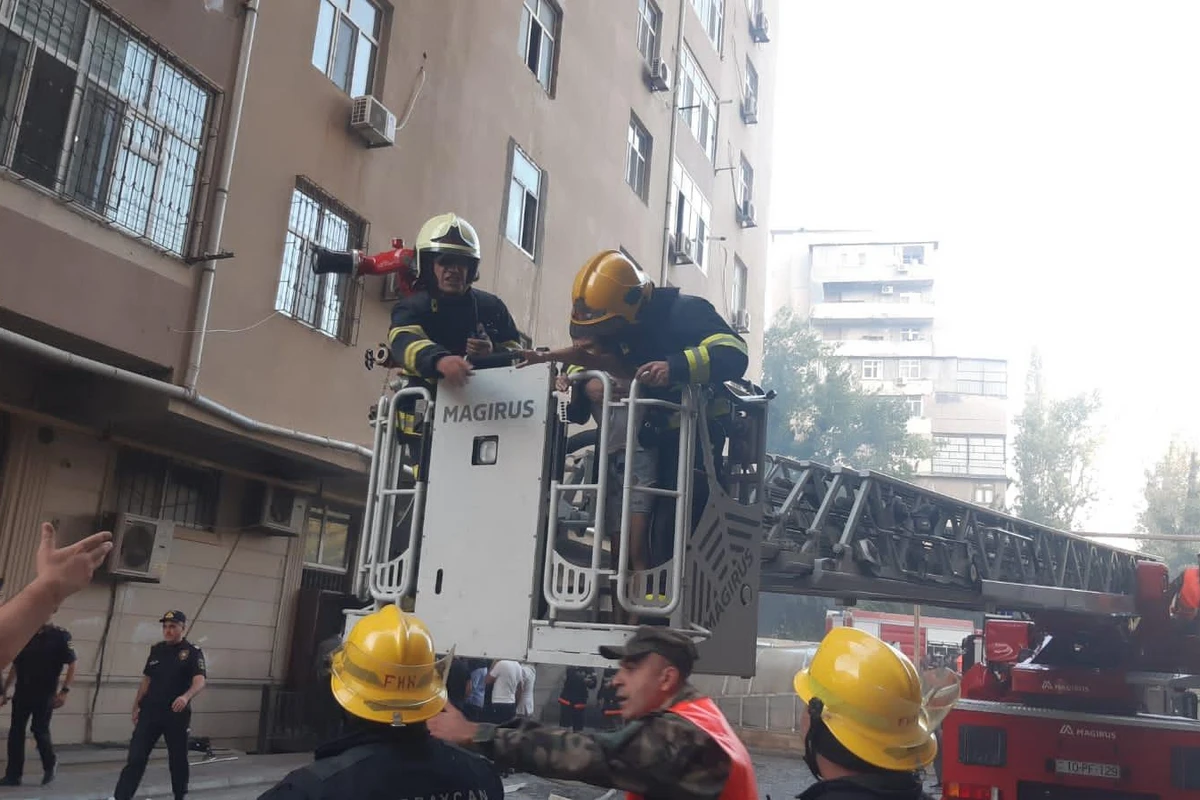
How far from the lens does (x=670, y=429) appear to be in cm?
453

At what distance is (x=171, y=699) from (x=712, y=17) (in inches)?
824

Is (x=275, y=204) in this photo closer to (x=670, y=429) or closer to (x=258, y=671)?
(x=258, y=671)

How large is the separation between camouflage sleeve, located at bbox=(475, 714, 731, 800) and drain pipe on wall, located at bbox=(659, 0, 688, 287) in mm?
17706

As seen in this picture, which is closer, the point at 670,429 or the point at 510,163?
the point at 670,429

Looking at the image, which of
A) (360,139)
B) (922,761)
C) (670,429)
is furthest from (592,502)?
(360,139)

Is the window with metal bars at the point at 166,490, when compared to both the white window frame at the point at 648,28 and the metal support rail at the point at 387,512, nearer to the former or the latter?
the metal support rail at the point at 387,512

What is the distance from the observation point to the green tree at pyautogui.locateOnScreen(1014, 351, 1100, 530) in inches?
2092

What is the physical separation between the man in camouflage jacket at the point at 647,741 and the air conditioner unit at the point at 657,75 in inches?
729

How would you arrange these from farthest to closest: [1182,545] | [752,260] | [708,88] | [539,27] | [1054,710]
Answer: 1. [1182,545]
2. [752,260]
3. [708,88]
4. [539,27]
5. [1054,710]

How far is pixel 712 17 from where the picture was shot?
83.1 feet

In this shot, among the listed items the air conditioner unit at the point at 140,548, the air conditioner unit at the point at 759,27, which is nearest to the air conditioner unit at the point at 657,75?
the air conditioner unit at the point at 759,27

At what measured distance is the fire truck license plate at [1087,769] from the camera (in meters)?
8.41

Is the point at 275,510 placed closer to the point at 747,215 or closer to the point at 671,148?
the point at 671,148

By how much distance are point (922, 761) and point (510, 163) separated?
13.4m
